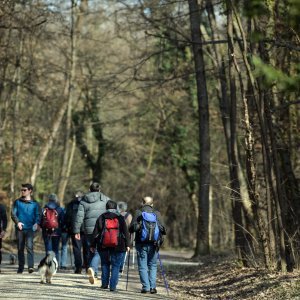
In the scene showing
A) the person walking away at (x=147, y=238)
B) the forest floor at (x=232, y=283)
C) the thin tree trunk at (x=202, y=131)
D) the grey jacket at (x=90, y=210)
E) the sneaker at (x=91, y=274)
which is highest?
the thin tree trunk at (x=202, y=131)

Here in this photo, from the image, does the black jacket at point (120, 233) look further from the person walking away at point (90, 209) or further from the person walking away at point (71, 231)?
the person walking away at point (71, 231)

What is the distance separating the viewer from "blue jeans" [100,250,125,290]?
14016mm

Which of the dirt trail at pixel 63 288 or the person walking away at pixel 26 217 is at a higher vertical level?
the person walking away at pixel 26 217

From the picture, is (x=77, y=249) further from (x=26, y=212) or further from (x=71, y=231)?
(x=26, y=212)

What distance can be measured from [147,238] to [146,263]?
0.51 metres

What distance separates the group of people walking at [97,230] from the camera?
1406 cm

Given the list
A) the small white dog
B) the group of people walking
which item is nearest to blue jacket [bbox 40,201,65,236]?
the group of people walking

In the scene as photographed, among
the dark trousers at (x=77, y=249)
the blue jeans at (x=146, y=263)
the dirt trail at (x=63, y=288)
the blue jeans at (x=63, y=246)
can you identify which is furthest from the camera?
the blue jeans at (x=63, y=246)

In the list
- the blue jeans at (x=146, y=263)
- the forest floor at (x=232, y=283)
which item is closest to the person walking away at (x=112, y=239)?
the blue jeans at (x=146, y=263)

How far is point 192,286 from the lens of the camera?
1722 centimetres

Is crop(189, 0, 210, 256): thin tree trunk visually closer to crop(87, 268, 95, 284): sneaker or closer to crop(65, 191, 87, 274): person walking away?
crop(65, 191, 87, 274): person walking away

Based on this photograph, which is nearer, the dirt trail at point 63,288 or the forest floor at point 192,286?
the dirt trail at point 63,288

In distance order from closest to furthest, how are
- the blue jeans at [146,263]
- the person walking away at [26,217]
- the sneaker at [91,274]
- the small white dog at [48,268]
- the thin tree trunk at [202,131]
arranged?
1. the blue jeans at [146,263]
2. the sneaker at [91,274]
3. the small white dog at [48,268]
4. the person walking away at [26,217]
5. the thin tree trunk at [202,131]

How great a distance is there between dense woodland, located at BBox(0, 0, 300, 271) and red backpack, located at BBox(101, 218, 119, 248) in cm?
366
